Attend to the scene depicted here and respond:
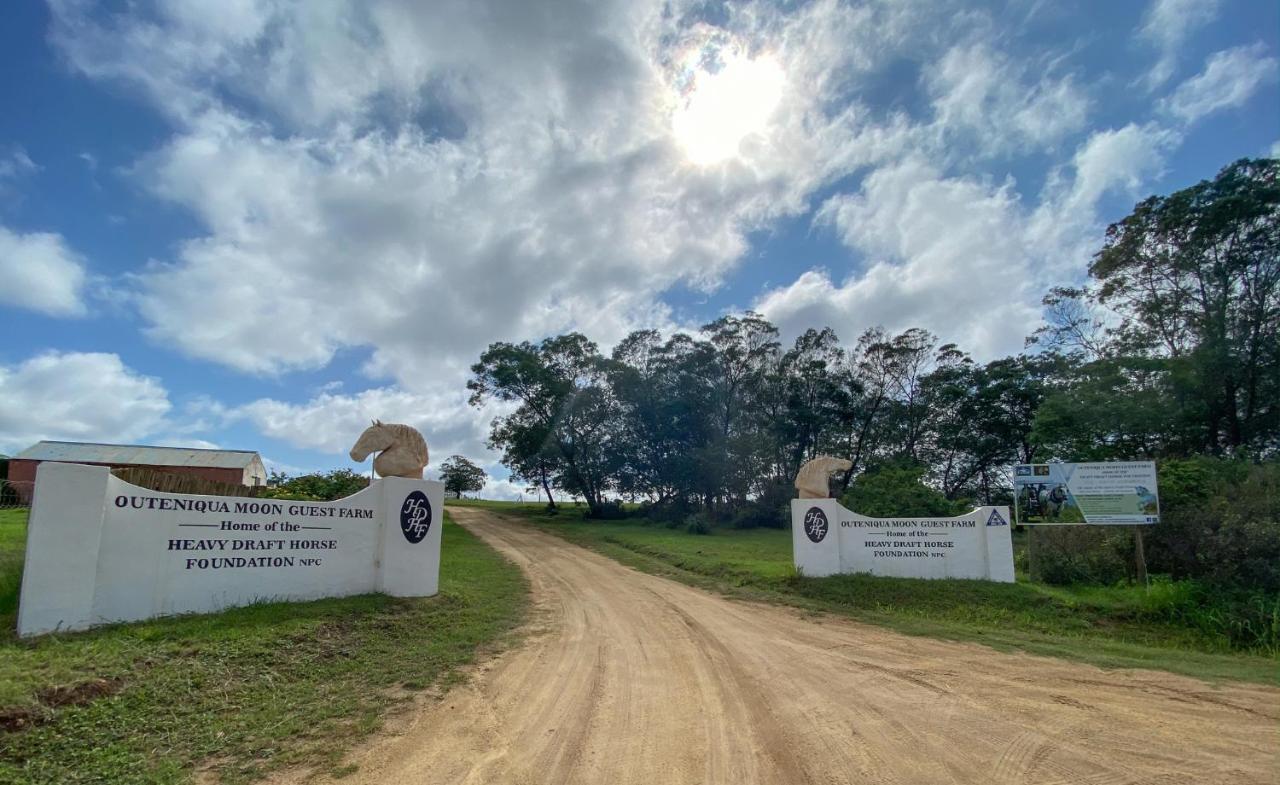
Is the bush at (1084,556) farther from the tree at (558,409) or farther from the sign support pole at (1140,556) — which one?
the tree at (558,409)

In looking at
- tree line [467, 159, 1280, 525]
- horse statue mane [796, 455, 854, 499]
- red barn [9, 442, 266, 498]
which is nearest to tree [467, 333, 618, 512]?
→ tree line [467, 159, 1280, 525]

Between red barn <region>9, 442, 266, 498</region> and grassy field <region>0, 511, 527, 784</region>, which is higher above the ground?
red barn <region>9, 442, 266, 498</region>

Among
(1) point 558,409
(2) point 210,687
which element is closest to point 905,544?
(2) point 210,687

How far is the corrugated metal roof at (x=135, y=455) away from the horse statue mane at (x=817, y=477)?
134 feet

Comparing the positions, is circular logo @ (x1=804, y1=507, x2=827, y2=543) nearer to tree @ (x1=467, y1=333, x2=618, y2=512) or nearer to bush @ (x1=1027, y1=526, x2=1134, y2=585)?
bush @ (x1=1027, y1=526, x2=1134, y2=585)

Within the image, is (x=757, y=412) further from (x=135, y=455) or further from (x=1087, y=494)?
(x=135, y=455)

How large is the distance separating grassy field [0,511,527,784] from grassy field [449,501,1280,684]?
6536mm

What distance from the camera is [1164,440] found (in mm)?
22641

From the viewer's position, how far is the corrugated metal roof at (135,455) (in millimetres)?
38250

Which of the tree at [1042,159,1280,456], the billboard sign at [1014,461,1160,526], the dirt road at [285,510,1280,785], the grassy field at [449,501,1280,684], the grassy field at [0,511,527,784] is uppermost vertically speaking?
the tree at [1042,159,1280,456]

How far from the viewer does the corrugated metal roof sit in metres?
38.2

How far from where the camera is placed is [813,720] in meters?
5.01

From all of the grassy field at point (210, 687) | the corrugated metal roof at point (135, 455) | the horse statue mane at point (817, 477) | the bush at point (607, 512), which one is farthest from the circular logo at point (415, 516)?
the corrugated metal roof at point (135, 455)

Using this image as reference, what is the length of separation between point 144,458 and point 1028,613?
165 ft
